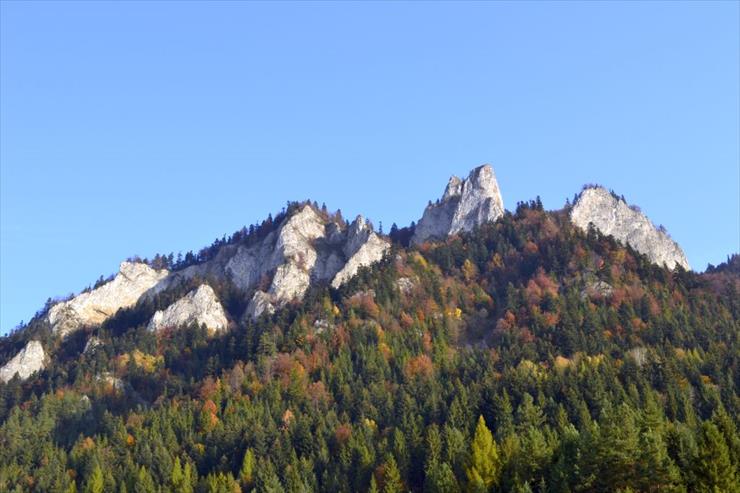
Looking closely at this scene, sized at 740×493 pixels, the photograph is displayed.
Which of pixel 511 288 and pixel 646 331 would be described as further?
pixel 511 288

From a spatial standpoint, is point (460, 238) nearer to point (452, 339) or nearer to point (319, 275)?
point (319, 275)

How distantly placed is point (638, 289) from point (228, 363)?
7398 cm

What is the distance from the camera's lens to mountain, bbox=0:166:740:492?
7994cm

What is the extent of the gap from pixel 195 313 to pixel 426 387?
74.1 metres

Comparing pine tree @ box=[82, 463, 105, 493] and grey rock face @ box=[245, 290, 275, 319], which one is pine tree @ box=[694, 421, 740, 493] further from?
grey rock face @ box=[245, 290, 275, 319]

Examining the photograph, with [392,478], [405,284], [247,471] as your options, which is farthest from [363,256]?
[392,478]

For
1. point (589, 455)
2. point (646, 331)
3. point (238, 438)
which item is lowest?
point (589, 455)

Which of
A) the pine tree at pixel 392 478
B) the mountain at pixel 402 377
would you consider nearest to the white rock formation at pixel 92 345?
the mountain at pixel 402 377

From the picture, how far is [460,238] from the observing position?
640 feet

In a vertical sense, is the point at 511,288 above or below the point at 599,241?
below

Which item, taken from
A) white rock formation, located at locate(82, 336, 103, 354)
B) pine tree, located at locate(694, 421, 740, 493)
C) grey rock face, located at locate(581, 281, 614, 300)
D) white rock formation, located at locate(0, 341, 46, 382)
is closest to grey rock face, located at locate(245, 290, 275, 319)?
white rock formation, located at locate(82, 336, 103, 354)

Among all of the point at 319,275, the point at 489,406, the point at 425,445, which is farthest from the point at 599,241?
the point at 425,445

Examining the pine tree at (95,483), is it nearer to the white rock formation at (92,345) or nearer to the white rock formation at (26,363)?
the white rock formation at (26,363)

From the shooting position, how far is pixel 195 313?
177 meters
